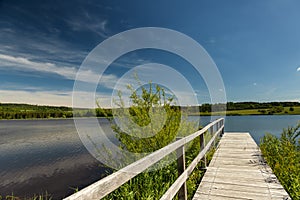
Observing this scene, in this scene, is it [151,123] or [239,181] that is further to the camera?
[151,123]

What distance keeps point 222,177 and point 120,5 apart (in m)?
9.70

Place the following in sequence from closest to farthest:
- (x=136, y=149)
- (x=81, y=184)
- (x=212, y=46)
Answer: (x=136, y=149), (x=81, y=184), (x=212, y=46)

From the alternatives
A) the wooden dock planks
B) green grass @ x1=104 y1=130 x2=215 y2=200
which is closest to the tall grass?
the wooden dock planks

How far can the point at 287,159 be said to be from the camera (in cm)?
459

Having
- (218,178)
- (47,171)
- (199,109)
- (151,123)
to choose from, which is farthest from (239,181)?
(47,171)

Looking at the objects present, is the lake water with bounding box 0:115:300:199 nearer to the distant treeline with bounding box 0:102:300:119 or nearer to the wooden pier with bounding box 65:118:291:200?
the distant treeline with bounding box 0:102:300:119

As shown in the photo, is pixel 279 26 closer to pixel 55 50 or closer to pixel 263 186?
pixel 263 186

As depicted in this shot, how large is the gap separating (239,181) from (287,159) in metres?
1.72

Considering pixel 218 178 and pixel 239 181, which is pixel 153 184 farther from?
pixel 239 181

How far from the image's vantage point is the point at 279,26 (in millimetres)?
11516

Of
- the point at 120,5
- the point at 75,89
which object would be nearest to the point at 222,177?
the point at 75,89

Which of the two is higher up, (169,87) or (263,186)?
(169,87)

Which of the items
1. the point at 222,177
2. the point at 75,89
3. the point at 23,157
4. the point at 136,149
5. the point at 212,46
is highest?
the point at 212,46

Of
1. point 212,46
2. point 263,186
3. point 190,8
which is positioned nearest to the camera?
point 263,186
